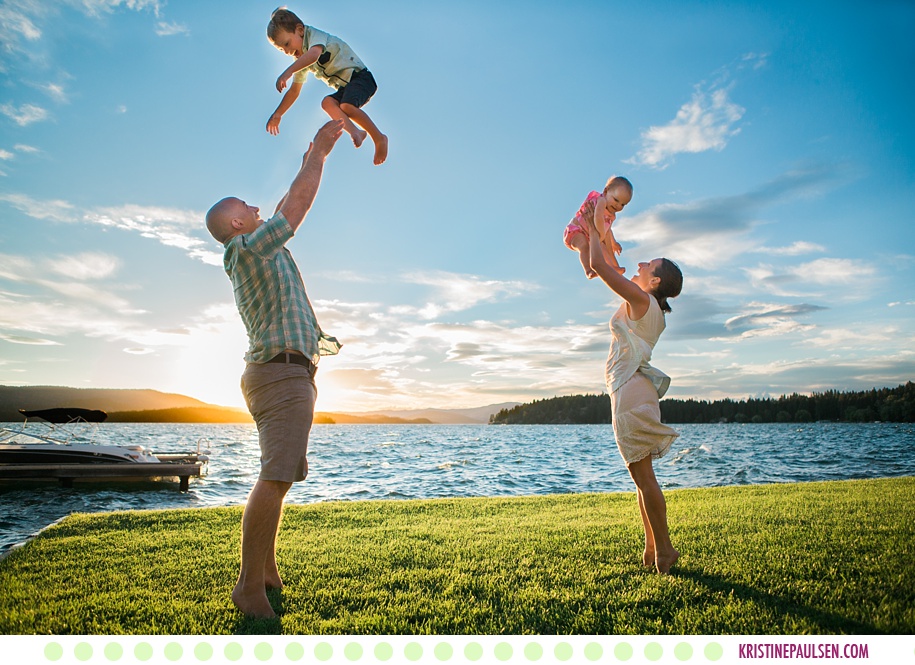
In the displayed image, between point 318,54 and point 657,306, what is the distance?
3.32 m

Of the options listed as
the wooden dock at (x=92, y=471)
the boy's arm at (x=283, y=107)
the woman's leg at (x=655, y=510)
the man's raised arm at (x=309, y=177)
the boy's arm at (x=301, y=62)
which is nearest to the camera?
the man's raised arm at (x=309, y=177)

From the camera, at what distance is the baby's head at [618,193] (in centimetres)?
439

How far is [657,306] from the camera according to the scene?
4.23 metres
